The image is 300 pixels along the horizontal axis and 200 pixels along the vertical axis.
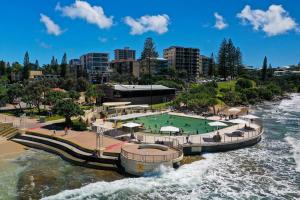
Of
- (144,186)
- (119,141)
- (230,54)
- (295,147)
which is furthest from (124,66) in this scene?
(144,186)

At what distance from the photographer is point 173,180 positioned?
22906mm

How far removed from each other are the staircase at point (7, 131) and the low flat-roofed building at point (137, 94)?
24679mm

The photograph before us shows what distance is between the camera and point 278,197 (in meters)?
20.4

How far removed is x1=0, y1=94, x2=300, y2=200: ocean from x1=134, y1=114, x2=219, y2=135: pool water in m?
8.13

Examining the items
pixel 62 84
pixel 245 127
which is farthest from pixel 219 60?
pixel 245 127

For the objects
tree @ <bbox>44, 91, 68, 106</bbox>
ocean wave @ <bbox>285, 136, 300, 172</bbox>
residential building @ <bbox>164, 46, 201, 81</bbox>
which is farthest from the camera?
residential building @ <bbox>164, 46, 201, 81</bbox>

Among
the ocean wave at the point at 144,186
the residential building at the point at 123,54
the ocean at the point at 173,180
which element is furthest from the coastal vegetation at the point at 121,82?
the residential building at the point at 123,54

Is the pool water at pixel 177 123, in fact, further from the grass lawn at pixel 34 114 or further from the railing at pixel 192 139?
the grass lawn at pixel 34 114

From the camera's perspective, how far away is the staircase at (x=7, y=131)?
35.3 metres

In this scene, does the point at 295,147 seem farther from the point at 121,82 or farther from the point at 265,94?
the point at 121,82

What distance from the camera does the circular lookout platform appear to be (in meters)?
23.9

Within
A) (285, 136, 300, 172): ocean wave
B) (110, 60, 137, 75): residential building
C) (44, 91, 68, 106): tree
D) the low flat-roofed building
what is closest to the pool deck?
(285, 136, 300, 172): ocean wave

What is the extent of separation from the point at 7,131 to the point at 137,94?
100.0ft

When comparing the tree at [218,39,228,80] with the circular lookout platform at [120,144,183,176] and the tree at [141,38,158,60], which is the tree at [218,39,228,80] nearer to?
the tree at [141,38,158,60]
